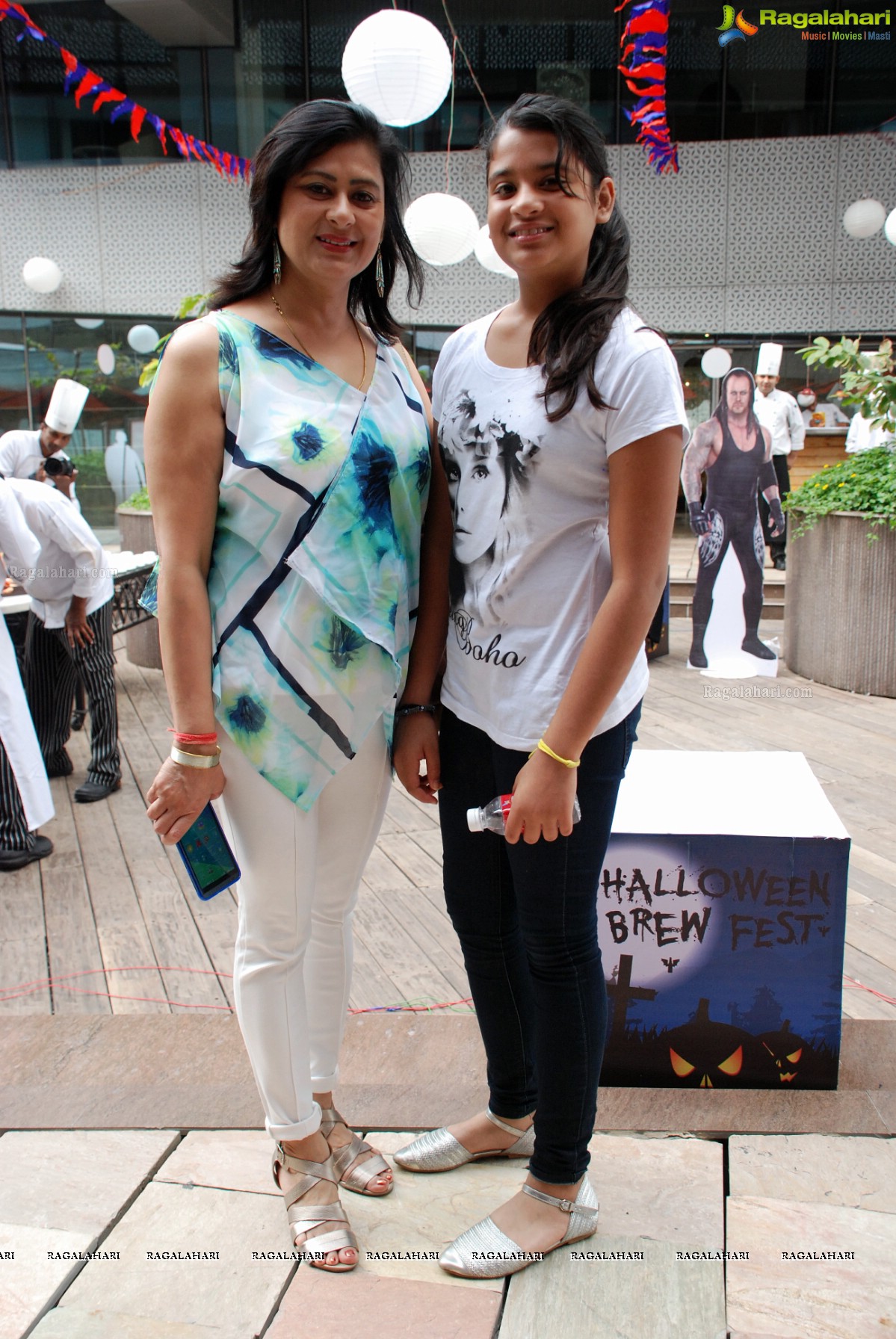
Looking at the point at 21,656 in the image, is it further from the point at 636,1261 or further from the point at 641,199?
the point at 641,199

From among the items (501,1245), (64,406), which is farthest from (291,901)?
(64,406)

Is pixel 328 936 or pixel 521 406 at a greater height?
pixel 521 406

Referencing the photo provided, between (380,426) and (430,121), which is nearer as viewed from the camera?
(380,426)

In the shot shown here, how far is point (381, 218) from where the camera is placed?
1477 mm

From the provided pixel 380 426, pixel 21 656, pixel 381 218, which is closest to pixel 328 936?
pixel 380 426

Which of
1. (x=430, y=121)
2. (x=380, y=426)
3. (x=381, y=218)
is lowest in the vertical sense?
(x=380, y=426)

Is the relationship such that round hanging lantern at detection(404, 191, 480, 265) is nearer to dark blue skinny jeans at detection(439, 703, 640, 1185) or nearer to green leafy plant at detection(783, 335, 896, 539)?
green leafy plant at detection(783, 335, 896, 539)

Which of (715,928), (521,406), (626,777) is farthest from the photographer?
(626,777)

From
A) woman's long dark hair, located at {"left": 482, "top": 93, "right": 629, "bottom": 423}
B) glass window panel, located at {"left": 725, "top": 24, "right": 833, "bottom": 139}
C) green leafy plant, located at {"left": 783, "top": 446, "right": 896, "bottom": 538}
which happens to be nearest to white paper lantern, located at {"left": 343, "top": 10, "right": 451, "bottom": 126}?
green leafy plant, located at {"left": 783, "top": 446, "right": 896, "bottom": 538}

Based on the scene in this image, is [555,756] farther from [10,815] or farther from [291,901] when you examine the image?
[10,815]

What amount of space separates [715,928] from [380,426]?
1100 millimetres

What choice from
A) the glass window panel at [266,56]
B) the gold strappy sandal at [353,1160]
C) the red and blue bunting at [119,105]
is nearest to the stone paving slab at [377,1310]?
the gold strappy sandal at [353,1160]

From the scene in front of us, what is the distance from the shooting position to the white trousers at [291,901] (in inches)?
57.4

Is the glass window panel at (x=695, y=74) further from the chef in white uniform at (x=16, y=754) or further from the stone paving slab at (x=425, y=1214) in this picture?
the stone paving slab at (x=425, y=1214)
